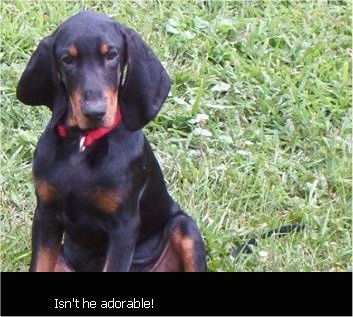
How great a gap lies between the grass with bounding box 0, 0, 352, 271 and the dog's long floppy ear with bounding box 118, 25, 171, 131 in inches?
37.6

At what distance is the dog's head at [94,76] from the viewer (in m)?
3.54

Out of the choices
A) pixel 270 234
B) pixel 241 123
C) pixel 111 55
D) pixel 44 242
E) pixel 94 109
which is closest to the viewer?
pixel 94 109

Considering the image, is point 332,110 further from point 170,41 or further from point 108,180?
point 108,180

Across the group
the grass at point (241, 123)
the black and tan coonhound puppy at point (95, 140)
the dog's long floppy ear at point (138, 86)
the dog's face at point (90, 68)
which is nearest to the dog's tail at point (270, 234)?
the grass at point (241, 123)

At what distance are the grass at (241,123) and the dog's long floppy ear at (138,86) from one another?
956 mm

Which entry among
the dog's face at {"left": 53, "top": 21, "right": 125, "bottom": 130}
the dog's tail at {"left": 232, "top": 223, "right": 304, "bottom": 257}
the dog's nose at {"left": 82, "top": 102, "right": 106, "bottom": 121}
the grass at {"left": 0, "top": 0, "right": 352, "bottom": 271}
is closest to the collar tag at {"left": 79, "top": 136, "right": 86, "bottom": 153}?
the dog's face at {"left": 53, "top": 21, "right": 125, "bottom": 130}

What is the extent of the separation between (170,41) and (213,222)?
1.73 m

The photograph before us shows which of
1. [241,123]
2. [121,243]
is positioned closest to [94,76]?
[121,243]

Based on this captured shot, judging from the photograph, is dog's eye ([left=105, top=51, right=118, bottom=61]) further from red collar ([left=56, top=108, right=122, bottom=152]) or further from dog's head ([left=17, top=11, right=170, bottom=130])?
red collar ([left=56, top=108, right=122, bottom=152])

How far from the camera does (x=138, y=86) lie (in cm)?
376

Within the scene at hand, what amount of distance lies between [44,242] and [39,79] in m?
0.65

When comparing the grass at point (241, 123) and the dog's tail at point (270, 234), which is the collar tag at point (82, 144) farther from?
the dog's tail at point (270, 234)

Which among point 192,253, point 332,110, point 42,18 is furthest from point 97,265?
point 42,18

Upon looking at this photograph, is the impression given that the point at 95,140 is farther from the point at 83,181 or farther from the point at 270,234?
the point at 270,234
